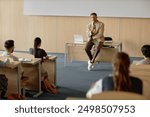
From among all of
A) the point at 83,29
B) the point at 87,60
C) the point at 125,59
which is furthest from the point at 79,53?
the point at 125,59

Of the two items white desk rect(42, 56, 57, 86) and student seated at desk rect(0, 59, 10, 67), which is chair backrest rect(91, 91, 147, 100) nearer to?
student seated at desk rect(0, 59, 10, 67)

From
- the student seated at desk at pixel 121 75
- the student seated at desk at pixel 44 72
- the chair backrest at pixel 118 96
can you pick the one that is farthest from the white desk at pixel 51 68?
the chair backrest at pixel 118 96

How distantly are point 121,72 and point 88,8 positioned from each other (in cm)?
569

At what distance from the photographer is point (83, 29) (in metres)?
7.95

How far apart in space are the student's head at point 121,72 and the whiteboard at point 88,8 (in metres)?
5.53

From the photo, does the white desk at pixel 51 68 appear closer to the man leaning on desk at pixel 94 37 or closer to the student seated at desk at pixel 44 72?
the student seated at desk at pixel 44 72

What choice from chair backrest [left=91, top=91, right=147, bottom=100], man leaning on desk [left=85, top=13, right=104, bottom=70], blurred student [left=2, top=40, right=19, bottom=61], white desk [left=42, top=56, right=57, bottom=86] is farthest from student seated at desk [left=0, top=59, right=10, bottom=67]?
man leaning on desk [left=85, top=13, right=104, bottom=70]

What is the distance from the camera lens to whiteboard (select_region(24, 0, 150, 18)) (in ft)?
24.6

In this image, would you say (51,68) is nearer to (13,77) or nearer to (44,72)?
(44,72)

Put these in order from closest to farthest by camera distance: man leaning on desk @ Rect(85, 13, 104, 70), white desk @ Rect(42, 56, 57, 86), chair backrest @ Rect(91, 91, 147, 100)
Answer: chair backrest @ Rect(91, 91, 147, 100) → white desk @ Rect(42, 56, 57, 86) → man leaning on desk @ Rect(85, 13, 104, 70)

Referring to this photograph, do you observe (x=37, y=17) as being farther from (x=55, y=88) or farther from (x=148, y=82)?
(x=148, y=82)

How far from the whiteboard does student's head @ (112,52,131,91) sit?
5534 mm

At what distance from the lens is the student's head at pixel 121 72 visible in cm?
220

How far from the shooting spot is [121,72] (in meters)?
2.21
